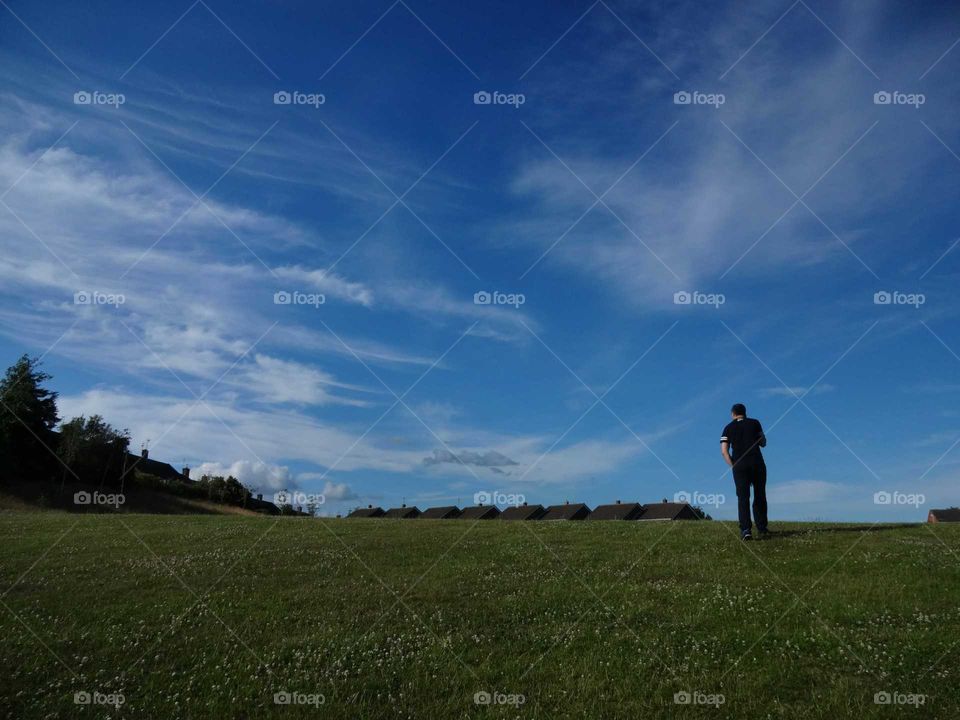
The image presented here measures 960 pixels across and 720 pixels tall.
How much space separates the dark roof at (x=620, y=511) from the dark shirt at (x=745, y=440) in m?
74.9

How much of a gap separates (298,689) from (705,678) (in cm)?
672

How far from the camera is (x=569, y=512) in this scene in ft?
328

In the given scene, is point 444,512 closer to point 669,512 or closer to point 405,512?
point 405,512

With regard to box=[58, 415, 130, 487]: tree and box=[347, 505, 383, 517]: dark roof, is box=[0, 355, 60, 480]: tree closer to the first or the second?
box=[58, 415, 130, 487]: tree

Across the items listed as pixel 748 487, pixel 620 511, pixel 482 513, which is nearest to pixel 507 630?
pixel 748 487

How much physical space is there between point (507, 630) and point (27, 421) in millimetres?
73482

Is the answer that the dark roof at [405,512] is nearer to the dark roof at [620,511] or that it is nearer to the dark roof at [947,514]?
the dark roof at [620,511]

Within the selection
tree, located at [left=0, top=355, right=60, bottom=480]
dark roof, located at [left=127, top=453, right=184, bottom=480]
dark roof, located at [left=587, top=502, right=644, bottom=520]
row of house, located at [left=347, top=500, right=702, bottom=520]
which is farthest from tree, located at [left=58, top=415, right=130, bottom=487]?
dark roof, located at [left=587, top=502, right=644, bottom=520]

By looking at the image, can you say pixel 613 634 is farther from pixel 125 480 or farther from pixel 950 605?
pixel 125 480

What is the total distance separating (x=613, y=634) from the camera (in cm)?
1289

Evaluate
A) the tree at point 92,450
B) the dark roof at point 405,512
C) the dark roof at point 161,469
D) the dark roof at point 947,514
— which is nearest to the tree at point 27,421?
the tree at point 92,450

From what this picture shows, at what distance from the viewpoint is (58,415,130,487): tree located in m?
67.2

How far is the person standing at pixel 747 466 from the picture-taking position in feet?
67.2

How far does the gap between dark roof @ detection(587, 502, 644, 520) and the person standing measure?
74.6 metres
